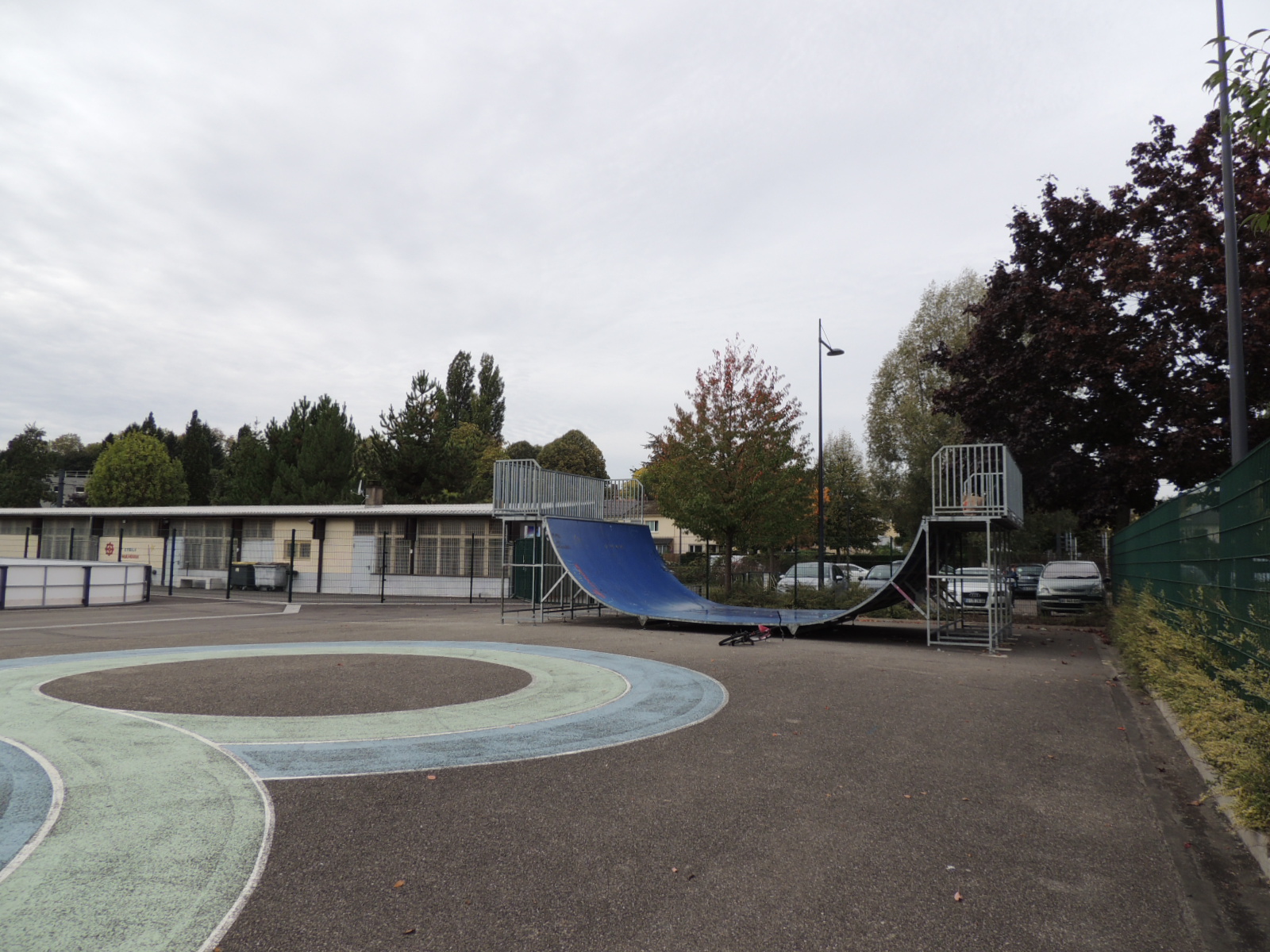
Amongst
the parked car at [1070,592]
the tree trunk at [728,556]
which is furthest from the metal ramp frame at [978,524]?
the parked car at [1070,592]

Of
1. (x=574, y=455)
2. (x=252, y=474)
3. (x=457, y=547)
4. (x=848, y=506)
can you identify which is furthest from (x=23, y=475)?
(x=848, y=506)

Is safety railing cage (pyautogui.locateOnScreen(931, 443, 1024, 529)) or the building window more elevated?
safety railing cage (pyautogui.locateOnScreen(931, 443, 1024, 529))

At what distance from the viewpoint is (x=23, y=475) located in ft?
202

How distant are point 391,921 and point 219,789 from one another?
7.82 feet

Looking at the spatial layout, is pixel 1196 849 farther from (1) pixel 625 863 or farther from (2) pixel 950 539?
Answer: (2) pixel 950 539

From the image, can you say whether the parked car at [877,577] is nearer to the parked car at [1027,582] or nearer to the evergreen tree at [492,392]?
the parked car at [1027,582]

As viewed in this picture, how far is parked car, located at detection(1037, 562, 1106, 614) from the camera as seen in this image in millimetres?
21578

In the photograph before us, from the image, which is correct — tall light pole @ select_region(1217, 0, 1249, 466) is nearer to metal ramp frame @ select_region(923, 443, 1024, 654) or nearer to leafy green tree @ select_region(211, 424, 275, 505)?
metal ramp frame @ select_region(923, 443, 1024, 654)

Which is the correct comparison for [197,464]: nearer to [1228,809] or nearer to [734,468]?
[734,468]

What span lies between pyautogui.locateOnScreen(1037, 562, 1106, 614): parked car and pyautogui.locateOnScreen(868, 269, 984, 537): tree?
9.07 metres

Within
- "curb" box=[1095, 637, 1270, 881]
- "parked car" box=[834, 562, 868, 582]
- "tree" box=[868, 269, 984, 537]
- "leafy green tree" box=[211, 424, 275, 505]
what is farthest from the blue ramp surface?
"leafy green tree" box=[211, 424, 275, 505]

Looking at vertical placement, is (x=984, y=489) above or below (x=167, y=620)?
above

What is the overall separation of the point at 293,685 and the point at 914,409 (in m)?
31.3

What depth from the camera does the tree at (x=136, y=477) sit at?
56000 mm
